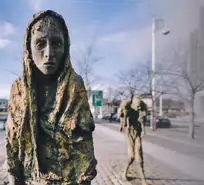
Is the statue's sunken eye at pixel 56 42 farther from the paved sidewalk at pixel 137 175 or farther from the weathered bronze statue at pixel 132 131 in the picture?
the paved sidewalk at pixel 137 175

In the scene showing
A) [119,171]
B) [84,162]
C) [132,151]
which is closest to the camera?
[84,162]

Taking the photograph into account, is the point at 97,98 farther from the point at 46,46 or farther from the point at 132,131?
the point at 46,46

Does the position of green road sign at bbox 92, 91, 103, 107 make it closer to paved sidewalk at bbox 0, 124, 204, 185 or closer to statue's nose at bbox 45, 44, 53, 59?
paved sidewalk at bbox 0, 124, 204, 185

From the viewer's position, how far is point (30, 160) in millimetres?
1217

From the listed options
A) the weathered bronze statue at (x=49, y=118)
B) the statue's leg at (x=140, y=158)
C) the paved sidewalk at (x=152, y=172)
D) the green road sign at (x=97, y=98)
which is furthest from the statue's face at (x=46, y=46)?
the green road sign at (x=97, y=98)

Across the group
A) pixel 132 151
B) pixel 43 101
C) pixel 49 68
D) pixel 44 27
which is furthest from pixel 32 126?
pixel 132 151

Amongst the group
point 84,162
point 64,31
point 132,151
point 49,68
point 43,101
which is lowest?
point 132,151

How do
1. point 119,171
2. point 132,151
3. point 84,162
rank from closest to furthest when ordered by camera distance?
1. point 84,162
2. point 132,151
3. point 119,171

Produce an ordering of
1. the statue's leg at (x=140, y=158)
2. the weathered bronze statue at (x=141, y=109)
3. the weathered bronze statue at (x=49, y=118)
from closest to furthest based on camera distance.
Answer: the weathered bronze statue at (x=49, y=118)
the statue's leg at (x=140, y=158)
the weathered bronze statue at (x=141, y=109)

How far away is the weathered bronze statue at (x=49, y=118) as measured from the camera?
120 cm

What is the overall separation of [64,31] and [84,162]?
23.2 inches

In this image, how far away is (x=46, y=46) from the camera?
124cm

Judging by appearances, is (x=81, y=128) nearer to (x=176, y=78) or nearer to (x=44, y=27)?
(x=44, y=27)

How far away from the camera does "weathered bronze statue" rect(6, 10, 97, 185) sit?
120 cm
